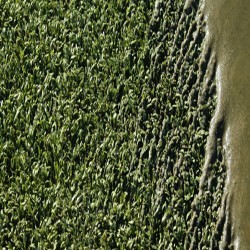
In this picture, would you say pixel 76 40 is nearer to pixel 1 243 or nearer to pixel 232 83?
pixel 232 83

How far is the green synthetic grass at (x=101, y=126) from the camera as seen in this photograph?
6371 millimetres

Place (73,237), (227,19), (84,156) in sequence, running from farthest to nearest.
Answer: (227,19) < (84,156) < (73,237)

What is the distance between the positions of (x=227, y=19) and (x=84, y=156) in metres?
1.74

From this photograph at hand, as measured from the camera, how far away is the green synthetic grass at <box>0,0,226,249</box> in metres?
6.37

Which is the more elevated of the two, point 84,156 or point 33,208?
point 84,156

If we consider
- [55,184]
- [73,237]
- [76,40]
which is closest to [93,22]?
[76,40]

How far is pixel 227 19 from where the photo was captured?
730 cm

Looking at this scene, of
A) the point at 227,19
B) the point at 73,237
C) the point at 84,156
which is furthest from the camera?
the point at 227,19

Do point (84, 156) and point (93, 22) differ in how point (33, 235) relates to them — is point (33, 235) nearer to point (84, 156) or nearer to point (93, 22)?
point (84, 156)

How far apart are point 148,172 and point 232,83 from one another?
1039 mm

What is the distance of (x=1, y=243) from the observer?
6383 mm

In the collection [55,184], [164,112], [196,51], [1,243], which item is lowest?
[1,243]

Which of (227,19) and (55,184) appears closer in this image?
(55,184)

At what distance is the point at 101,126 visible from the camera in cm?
688
